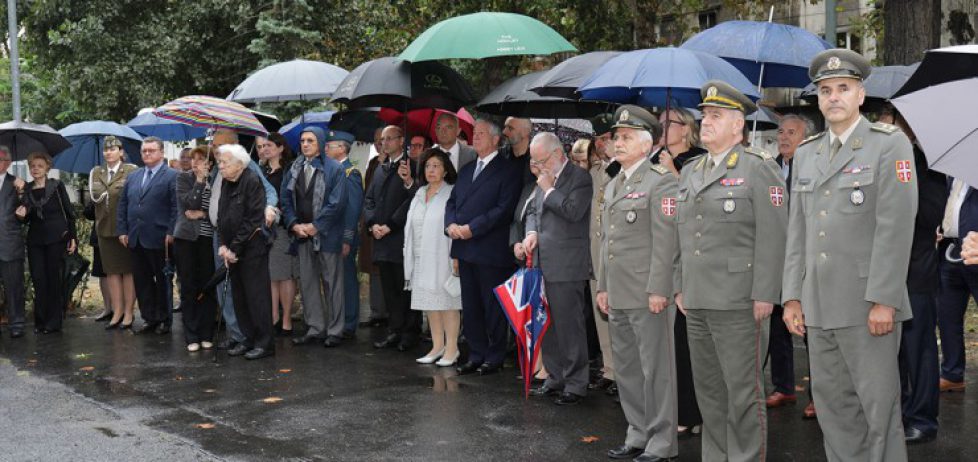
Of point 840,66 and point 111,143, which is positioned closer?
point 840,66

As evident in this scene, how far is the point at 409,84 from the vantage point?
33.6 feet

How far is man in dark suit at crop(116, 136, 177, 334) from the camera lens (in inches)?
468

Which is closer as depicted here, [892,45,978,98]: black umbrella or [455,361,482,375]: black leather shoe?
[892,45,978,98]: black umbrella

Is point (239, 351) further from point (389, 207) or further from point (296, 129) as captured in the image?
point (296, 129)

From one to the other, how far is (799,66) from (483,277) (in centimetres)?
307

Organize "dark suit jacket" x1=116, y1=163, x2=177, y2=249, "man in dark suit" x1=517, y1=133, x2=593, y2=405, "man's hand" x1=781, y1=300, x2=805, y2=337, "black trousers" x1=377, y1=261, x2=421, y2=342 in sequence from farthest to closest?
"dark suit jacket" x1=116, y1=163, x2=177, y2=249
"black trousers" x1=377, y1=261, x2=421, y2=342
"man in dark suit" x1=517, y1=133, x2=593, y2=405
"man's hand" x1=781, y1=300, x2=805, y2=337

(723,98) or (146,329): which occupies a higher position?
(723,98)

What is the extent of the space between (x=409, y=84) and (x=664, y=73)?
11.2 feet

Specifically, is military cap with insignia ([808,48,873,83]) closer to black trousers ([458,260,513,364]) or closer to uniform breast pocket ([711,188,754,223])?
uniform breast pocket ([711,188,754,223])

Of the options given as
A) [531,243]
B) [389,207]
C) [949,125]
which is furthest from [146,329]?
[949,125]

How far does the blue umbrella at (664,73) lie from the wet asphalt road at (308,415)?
2.28 m

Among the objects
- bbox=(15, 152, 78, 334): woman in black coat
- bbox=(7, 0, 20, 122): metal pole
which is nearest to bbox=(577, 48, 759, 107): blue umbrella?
bbox=(15, 152, 78, 334): woman in black coat

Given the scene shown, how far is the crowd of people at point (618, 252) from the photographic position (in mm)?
5230

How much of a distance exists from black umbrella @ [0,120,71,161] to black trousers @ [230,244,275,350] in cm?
360
